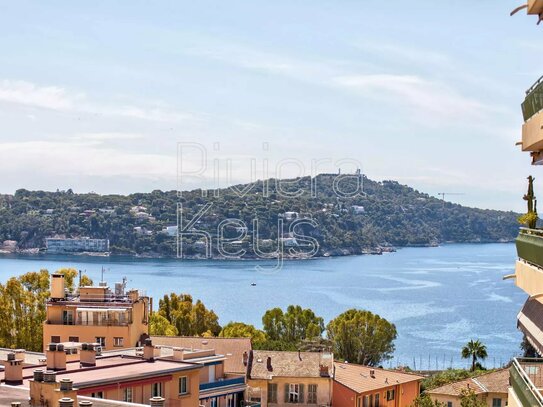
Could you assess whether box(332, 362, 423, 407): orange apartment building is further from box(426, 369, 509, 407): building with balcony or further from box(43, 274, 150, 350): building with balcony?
box(43, 274, 150, 350): building with balcony

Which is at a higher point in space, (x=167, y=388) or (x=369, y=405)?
(x=167, y=388)

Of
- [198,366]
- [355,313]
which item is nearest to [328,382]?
[198,366]

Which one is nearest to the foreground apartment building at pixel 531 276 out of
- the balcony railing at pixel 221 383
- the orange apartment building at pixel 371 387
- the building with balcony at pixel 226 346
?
the balcony railing at pixel 221 383

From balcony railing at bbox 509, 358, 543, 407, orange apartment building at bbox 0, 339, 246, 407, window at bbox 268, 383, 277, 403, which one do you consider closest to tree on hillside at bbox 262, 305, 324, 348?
window at bbox 268, 383, 277, 403

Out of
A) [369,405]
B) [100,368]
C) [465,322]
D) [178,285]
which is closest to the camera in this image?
[100,368]

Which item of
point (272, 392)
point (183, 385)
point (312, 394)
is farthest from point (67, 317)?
point (183, 385)

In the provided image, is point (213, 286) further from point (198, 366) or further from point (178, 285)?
point (198, 366)

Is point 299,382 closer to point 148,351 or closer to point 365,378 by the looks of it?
point 365,378

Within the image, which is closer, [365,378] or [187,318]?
[365,378]
